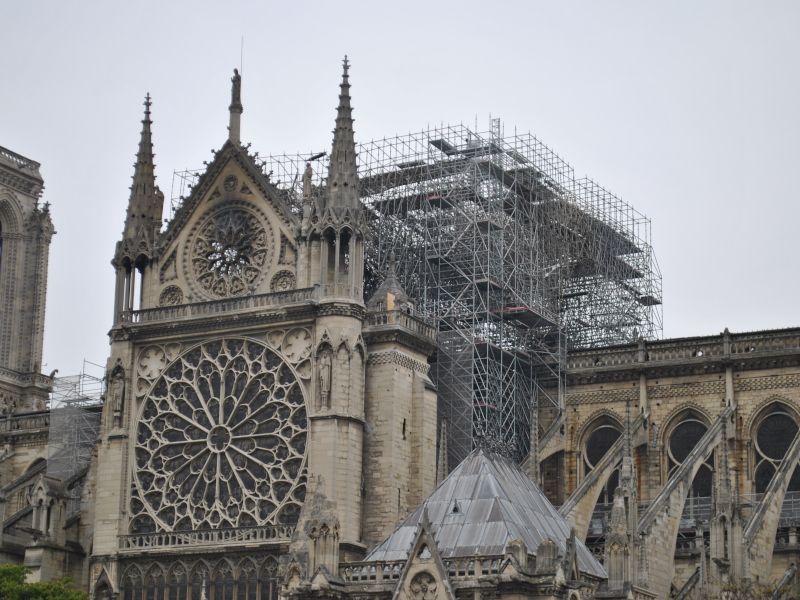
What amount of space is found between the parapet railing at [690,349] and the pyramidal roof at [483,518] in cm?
1634

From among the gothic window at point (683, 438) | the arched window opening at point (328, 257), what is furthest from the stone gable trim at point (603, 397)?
the arched window opening at point (328, 257)

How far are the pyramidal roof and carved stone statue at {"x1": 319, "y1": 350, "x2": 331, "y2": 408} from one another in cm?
1213

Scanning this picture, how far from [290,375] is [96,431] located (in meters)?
11.0

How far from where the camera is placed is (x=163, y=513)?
54.0 metres

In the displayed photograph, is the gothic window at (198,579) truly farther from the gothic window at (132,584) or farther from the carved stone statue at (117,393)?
the carved stone statue at (117,393)

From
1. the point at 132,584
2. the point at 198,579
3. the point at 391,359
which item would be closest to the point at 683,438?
the point at 391,359

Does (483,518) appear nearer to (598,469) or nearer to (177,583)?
(598,469)

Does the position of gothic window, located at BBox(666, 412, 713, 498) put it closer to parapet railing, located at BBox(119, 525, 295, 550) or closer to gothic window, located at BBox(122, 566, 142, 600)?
parapet railing, located at BBox(119, 525, 295, 550)

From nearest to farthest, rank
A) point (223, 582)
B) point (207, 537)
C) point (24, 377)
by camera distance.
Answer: point (223, 582), point (207, 537), point (24, 377)

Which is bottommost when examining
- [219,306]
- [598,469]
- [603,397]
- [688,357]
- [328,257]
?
[598,469]

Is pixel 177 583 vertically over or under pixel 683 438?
under

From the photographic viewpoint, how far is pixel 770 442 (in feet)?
179

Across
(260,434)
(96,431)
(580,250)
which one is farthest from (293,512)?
(580,250)

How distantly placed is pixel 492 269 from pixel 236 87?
31.5ft
